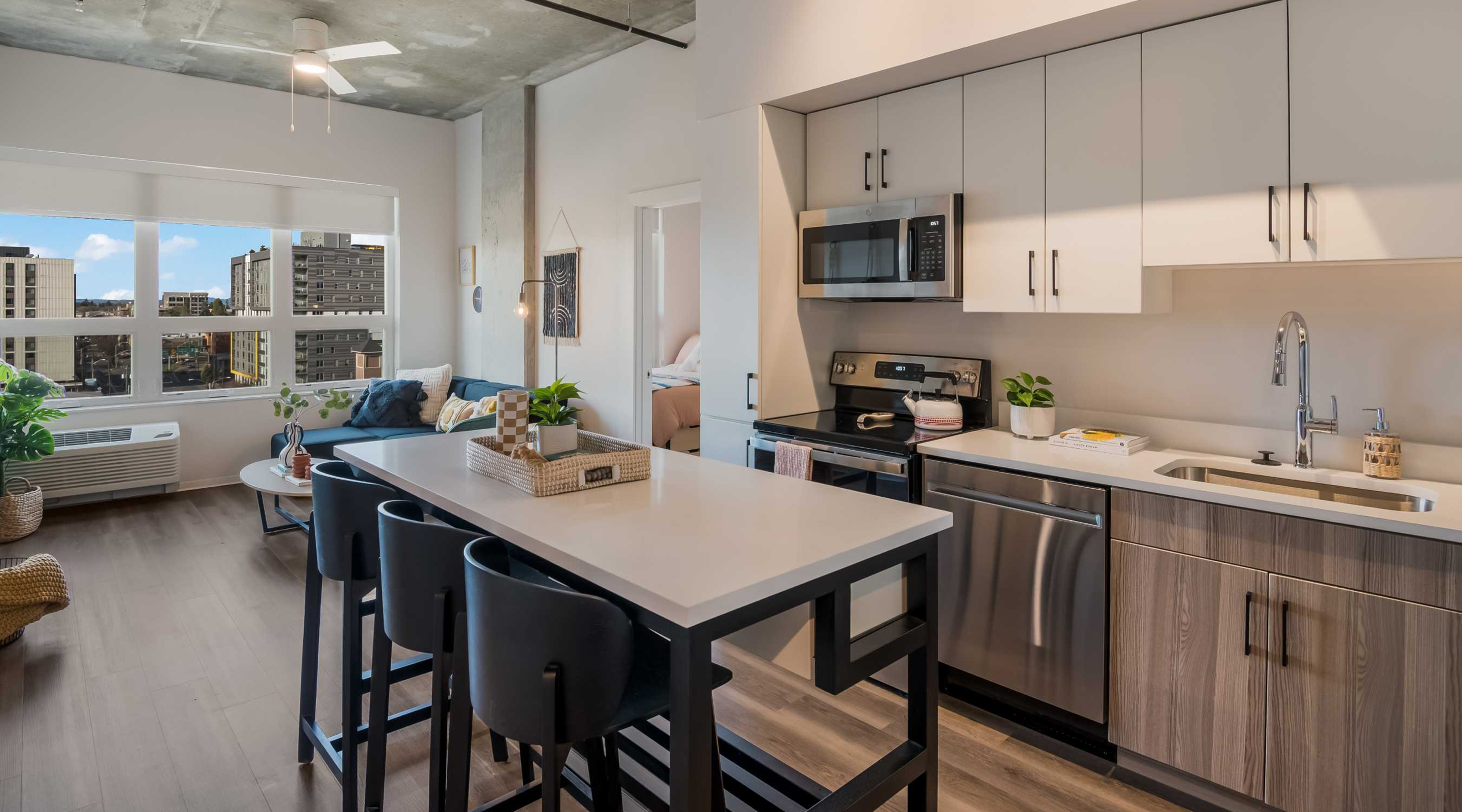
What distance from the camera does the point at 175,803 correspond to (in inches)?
83.5

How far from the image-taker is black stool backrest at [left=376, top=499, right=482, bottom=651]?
157cm

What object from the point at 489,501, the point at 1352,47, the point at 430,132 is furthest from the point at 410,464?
the point at 430,132

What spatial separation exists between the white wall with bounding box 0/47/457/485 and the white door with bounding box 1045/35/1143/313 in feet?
18.4

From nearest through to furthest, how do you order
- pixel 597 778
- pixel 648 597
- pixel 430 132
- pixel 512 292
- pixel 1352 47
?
1. pixel 648 597
2. pixel 597 778
3. pixel 1352 47
4. pixel 512 292
5. pixel 430 132

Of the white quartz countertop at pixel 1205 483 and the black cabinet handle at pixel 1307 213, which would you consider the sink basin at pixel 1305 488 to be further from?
the black cabinet handle at pixel 1307 213

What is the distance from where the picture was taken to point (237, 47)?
4.26 m

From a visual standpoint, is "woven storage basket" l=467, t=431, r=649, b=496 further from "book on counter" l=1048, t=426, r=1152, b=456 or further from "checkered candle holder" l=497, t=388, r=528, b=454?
"book on counter" l=1048, t=426, r=1152, b=456

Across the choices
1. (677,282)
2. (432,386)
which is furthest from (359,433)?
(677,282)

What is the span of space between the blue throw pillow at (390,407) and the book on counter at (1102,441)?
4885mm

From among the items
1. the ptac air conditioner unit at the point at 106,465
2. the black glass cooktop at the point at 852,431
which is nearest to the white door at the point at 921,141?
the black glass cooktop at the point at 852,431

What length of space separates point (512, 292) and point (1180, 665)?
517 cm

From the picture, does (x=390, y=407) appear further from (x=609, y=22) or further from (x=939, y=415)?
(x=939, y=415)

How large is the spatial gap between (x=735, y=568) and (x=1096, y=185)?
1.92 metres

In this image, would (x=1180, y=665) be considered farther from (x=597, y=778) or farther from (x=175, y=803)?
(x=175, y=803)
